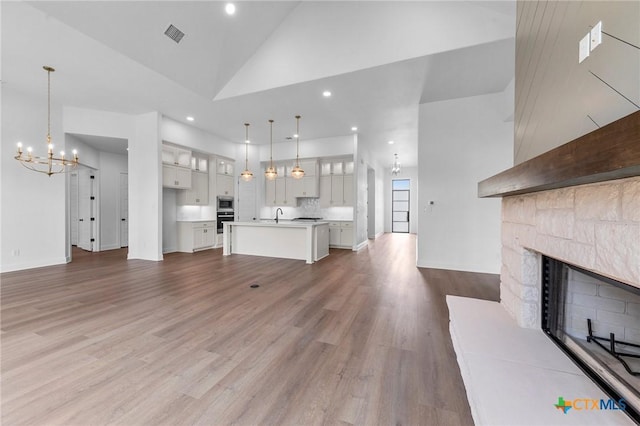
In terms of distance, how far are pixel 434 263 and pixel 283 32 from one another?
16.4 feet

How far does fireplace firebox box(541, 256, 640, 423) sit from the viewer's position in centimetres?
107

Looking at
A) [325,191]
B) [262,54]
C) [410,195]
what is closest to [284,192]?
[325,191]

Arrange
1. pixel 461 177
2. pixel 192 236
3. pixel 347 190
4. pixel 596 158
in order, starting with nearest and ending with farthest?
pixel 596 158
pixel 461 177
pixel 192 236
pixel 347 190

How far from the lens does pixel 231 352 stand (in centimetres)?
192

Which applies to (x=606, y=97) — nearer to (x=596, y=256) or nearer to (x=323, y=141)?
(x=596, y=256)

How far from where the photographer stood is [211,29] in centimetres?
379

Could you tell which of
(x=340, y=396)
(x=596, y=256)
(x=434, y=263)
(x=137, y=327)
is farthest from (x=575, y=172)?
(x=434, y=263)

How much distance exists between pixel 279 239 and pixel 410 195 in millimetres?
8150

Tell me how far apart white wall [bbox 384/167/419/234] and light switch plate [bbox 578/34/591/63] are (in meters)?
10.5

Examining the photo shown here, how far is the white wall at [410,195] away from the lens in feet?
37.6

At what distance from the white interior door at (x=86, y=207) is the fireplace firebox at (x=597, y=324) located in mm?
9706

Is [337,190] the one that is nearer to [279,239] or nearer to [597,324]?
[279,239]

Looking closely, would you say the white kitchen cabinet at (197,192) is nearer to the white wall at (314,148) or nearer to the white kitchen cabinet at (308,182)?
the white wall at (314,148)

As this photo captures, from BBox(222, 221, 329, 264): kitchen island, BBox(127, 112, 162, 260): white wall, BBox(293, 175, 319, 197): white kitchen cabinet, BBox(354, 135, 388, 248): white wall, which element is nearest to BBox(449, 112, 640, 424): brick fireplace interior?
BBox(222, 221, 329, 264): kitchen island
